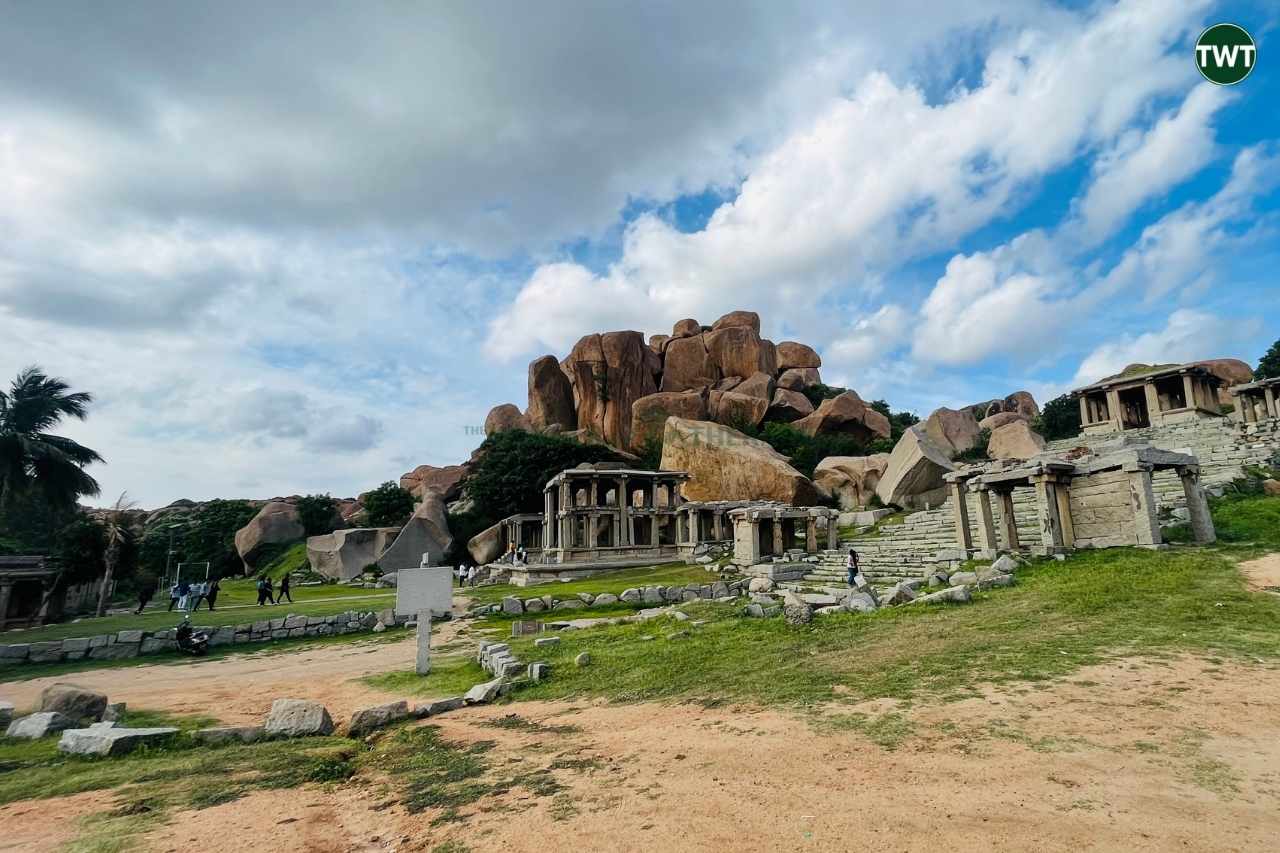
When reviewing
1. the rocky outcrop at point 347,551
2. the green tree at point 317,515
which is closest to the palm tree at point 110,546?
the rocky outcrop at point 347,551

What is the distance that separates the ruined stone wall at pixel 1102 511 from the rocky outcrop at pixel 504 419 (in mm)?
61223

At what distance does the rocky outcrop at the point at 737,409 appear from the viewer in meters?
61.2

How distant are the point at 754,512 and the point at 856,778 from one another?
22.5m

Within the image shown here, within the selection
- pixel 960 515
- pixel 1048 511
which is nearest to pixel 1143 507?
pixel 1048 511

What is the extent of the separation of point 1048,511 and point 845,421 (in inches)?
1688

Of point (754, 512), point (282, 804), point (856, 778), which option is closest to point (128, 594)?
point (754, 512)

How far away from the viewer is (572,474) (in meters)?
37.9

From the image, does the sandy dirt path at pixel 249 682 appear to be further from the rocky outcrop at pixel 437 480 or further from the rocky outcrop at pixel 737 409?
the rocky outcrop at pixel 737 409

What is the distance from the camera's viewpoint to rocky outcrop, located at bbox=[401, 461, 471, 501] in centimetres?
6175

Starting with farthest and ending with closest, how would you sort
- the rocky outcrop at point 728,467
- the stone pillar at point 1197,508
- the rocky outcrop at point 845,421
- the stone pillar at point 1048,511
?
the rocky outcrop at point 845,421
the rocky outcrop at point 728,467
the stone pillar at point 1048,511
the stone pillar at point 1197,508

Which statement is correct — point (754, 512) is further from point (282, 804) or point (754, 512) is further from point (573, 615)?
point (282, 804)

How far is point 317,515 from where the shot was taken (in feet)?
191

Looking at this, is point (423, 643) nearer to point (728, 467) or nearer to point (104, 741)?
point (104, 741)

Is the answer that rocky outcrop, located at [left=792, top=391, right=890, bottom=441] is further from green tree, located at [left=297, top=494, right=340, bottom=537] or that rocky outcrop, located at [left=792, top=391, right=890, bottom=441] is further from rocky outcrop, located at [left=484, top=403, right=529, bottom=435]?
green tree, located at [left=297, top=494, right=340, bottom=537]
